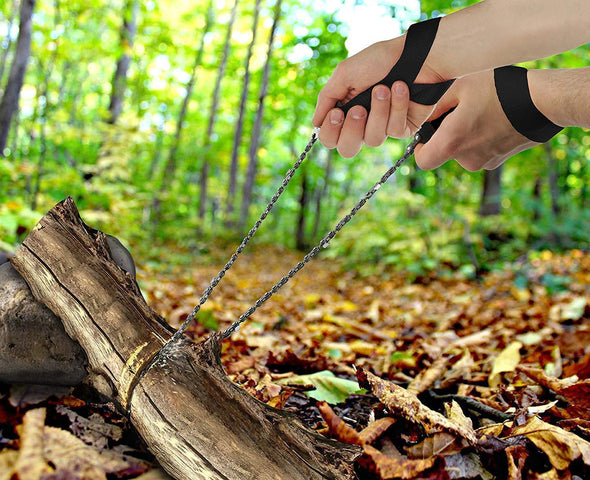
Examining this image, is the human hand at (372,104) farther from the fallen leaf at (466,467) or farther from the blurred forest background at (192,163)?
the blurred forest background at (192,163)

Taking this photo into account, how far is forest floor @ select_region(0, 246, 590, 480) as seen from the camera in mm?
1073

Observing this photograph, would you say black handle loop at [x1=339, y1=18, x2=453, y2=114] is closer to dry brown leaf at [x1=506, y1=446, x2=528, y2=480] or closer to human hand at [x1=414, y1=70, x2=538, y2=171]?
human hand at [x1=414, y1=70, x2=538, y2=171]

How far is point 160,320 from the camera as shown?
131 centimetres

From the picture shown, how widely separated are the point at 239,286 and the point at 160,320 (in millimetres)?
4569

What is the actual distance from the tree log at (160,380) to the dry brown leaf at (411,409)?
285 millimetres

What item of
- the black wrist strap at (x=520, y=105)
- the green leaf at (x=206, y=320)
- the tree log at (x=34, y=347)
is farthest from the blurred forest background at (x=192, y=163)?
the black wrist strap at (x=520, y=105)

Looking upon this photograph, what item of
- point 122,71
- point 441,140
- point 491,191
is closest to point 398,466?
point 441,140

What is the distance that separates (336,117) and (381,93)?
150 mm

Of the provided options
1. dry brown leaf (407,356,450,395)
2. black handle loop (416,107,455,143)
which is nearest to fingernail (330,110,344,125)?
black handle loop (416,107,455,143)

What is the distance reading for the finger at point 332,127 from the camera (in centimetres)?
132

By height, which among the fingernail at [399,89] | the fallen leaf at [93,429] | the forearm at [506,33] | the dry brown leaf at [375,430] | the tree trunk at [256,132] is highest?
the tree trunk at [256,132]

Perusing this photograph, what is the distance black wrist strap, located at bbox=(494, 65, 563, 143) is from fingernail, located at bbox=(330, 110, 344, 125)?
19.9 inches

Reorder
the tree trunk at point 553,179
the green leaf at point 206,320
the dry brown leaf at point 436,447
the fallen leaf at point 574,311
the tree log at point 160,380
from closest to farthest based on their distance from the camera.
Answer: the tree log at point 160,380 < the dry brown leaf at point 436,447 < the green leaf at point 206,320 < the fallen leaf at point 574,311 < the tree trunk at point 553,179

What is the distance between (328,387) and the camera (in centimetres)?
160
